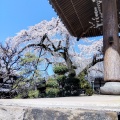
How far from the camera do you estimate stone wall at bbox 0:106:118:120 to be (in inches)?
42.9

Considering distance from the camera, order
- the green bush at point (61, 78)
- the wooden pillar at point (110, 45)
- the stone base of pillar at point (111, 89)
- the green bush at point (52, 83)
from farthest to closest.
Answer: the green bush at point (52, 83)
the green bush at point (61, 78)
the wooden pillar at point (110, 45)
the stone base of pillar at point (111, 89)

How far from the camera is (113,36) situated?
3.68m

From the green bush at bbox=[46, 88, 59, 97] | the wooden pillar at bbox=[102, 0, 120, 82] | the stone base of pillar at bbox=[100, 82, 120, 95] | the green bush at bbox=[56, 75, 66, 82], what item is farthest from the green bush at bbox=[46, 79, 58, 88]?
the stone base of pillar at bbox=[100, 82, 120, 95]

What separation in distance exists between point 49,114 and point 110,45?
268 centimetres

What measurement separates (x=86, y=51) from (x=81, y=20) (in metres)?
9.13

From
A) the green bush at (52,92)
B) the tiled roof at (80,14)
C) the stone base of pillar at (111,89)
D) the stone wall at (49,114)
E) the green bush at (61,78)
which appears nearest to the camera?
the stone wall at (49,114)

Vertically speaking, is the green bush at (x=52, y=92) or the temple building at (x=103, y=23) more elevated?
the temple building at (x=103, y=23)

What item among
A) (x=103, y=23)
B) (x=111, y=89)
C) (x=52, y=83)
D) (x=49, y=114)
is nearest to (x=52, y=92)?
(x=52, y=83)

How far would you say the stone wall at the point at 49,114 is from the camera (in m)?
1.09

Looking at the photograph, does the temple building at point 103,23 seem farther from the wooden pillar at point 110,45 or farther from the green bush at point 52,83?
the green bush at point 52,83

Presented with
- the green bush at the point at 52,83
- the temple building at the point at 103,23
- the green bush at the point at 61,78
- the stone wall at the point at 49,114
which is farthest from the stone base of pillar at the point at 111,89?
the green bush at the point at 52,83

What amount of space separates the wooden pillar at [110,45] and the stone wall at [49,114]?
7.90 feet

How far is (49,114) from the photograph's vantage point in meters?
1.19

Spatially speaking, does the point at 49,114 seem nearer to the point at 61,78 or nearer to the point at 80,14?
the point at 80,14
